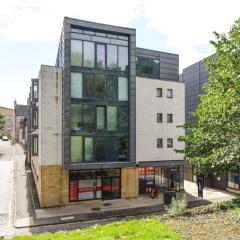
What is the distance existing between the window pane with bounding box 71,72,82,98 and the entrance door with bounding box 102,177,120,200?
8803 millimetres

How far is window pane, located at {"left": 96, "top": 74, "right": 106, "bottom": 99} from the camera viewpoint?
25.9 metres

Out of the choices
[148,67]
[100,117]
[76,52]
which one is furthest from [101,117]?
[148,67]

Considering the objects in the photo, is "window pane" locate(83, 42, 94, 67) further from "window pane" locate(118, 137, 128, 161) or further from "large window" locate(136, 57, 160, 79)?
"window pane" locate(118, 137, 128, 161)

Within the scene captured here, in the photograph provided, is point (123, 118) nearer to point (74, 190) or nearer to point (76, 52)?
point (76, 52)

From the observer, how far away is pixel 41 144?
24.6m

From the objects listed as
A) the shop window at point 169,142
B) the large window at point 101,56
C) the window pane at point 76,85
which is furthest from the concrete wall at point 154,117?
the window pane at point 76,85

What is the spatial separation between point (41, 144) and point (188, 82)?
82.4 ft

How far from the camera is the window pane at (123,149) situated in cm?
2673

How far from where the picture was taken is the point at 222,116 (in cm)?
1331

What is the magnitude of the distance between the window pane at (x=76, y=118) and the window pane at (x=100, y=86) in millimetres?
2208

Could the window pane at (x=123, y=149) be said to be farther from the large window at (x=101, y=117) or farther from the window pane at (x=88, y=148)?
the window pane at (x=88, y=148)

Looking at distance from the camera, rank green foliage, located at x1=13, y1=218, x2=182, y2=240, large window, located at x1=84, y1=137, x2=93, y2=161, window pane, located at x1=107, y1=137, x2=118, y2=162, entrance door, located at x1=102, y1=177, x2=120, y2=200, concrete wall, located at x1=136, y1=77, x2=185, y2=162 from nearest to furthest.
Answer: green foliage, located at x1=13, y1=218, x2=182, y2=240 < large window, located at x1=84, y1=137, x2=93, y2=161 < window pane, located at x1=107, y1=137, x2=118, y2=162 < entrance door, located at x1=102, y1=177, x2=120, y2=200 < concrete wall, located at x1=136, y1=77, x2=185, y2=162

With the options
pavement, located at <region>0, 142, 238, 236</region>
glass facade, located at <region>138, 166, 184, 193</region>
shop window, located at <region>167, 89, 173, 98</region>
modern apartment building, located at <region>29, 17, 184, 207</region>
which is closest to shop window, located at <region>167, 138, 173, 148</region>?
modern apartment building, located at <region>29, 17, 184, 207</region>

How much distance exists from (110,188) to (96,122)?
6.82m
